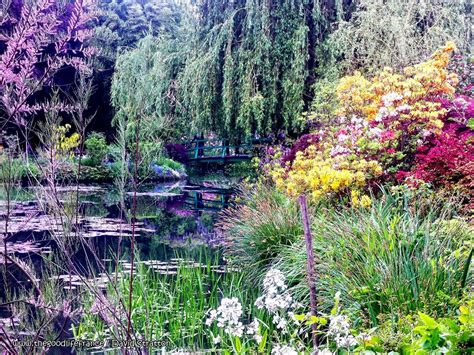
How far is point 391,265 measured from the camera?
3188 mm

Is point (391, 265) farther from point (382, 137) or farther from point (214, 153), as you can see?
point (214, 153)

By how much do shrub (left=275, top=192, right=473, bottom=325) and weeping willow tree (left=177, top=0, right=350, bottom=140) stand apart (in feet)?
20.5

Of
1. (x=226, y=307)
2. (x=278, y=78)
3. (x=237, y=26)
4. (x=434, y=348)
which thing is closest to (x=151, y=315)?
(x=226, y=307)

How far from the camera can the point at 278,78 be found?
1065 centimetres

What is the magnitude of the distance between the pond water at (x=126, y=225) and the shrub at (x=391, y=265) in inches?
50.9

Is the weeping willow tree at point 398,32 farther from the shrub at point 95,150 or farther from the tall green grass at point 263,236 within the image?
the shrub at point 95,150

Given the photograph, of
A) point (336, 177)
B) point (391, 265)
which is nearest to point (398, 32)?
point (336, 177)

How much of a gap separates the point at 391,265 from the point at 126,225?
21.2 ft

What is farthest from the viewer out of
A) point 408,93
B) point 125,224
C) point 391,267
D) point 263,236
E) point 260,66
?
point 260,66

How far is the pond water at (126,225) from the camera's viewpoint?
586 cm

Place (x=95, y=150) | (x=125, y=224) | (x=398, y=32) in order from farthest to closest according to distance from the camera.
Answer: (x=95, y=150) < (x=398, y=32) < (x=125, y=224)

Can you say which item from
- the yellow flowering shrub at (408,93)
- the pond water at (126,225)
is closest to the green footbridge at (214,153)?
the pond water at (126,225)

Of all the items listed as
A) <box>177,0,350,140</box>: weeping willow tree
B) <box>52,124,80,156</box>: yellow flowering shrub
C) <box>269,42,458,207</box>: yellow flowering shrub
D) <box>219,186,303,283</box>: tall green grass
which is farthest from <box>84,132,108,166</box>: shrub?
<box>219,186,303,283</box>: tall green grass

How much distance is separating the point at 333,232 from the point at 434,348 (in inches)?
107
